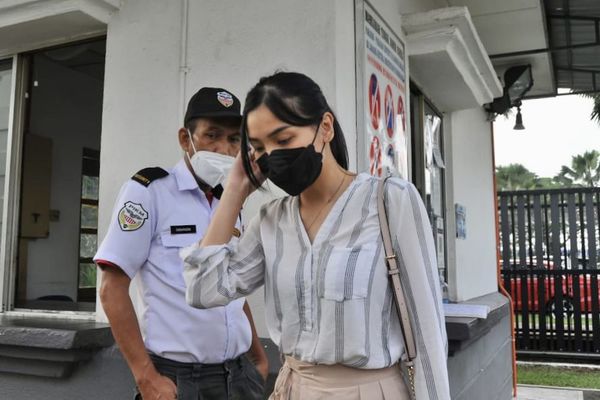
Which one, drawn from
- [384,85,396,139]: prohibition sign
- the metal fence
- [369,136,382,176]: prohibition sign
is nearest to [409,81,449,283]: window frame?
[384,85,396,139]: prohibition sign

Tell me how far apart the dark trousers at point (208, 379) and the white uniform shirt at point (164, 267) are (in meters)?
0.03

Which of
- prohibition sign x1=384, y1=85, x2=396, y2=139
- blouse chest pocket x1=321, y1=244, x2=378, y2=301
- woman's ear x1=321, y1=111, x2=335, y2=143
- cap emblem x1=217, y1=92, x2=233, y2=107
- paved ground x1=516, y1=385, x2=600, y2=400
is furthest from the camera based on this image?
paved ground x1=516, y1=385, x2=600, y2=400

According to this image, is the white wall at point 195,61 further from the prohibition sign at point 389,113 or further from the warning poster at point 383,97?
the prohibition sign at point 389,113

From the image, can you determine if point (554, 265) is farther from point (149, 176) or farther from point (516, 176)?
point (516, 176)

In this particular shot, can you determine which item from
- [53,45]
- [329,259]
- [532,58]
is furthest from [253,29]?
[532,58]

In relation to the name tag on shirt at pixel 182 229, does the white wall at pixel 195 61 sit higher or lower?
higher

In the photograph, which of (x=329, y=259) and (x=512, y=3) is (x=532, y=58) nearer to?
(x=512, y=3)

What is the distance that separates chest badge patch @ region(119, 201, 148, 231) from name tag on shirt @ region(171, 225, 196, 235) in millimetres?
108

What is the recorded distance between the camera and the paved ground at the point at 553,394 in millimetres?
6238

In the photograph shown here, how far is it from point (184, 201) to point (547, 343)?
782cm

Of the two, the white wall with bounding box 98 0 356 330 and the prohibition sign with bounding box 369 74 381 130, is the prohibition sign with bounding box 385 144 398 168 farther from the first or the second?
the white wall with bounding box 98 0 356 330

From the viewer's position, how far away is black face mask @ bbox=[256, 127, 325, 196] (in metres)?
1.41

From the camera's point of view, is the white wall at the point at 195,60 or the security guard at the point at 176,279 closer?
the security guard at the point at 176,279

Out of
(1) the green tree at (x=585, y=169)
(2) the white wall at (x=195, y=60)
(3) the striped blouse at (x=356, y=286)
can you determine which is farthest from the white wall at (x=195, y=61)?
(1) the green tree at (x=585, y=169)
